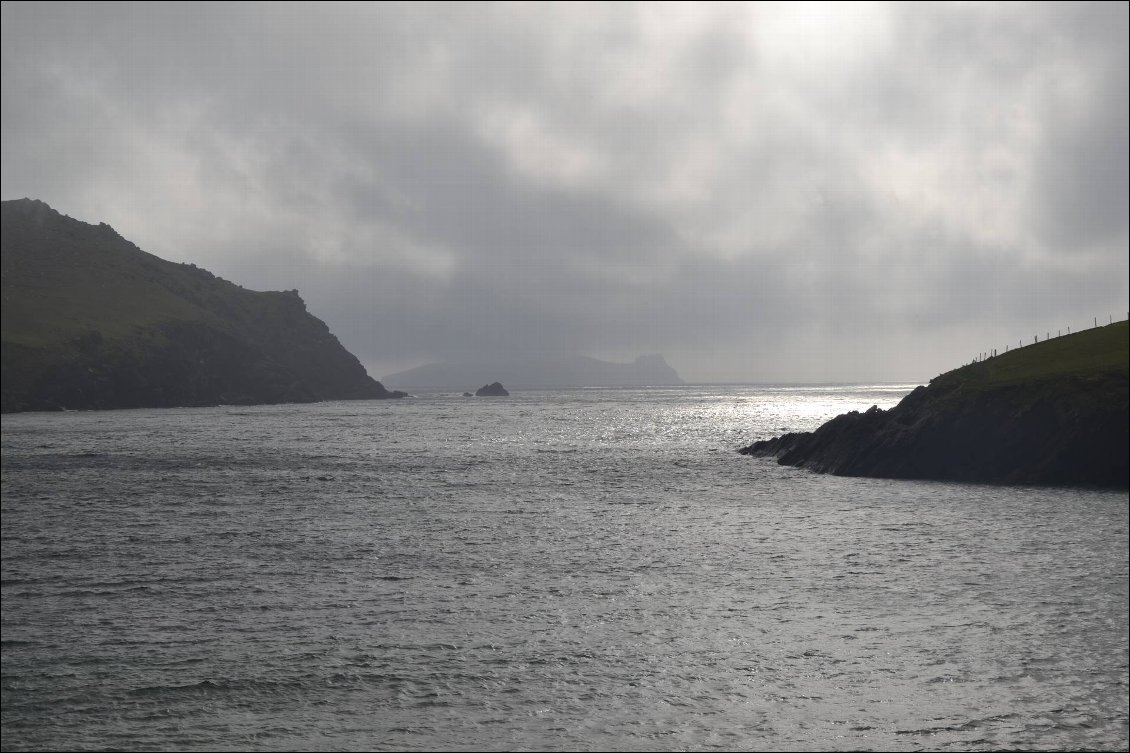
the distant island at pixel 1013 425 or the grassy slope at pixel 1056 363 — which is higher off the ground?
the grassy slope at pixel 1056 363

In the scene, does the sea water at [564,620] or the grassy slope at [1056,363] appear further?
the grassy slope at [1056,363]

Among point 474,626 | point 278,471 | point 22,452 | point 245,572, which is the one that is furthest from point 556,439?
point 474,626

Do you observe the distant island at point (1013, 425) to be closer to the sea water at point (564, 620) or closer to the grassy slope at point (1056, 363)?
the grassy slope at point (1056, 363)

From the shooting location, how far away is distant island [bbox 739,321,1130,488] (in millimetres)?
64875

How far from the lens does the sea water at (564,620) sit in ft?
70.5

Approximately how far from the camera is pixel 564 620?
30.9 metres

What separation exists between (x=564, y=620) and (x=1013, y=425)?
57.0 m

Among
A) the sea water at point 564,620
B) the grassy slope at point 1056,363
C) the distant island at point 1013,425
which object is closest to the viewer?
the sea water at point 564,620

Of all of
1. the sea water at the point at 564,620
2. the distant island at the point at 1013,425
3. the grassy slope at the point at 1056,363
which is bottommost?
the sea water at the point at 564,620

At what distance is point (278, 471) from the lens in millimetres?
84812

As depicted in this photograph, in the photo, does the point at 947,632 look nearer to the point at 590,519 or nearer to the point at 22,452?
the point at 590,519

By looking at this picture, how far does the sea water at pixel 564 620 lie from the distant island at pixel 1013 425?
5089 millimetres

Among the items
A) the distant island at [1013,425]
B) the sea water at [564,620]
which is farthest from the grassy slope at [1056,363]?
the sea water at [564,620]

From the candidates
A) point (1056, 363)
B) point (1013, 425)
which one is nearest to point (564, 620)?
point (1013, 425)
